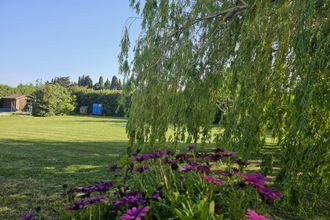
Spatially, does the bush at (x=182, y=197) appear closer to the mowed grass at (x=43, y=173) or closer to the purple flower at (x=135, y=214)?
the purple flower at (x=135, y=214)

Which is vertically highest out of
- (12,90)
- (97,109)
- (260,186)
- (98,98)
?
(12,90)

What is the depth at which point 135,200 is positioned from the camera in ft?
6.62

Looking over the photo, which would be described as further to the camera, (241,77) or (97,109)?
(97,109)

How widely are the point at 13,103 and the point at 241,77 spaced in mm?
40019

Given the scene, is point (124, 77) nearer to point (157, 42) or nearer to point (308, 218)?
point (157, 42)

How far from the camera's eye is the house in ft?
129

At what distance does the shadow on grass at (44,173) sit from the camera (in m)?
4.29

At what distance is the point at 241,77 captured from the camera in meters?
3.66

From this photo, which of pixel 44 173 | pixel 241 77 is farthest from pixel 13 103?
pixel 241 77

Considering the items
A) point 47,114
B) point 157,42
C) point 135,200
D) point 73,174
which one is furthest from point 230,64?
point 47,114

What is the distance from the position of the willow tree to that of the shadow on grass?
1.54 metres

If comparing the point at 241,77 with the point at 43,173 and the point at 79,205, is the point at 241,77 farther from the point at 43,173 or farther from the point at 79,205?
the point at 43,173

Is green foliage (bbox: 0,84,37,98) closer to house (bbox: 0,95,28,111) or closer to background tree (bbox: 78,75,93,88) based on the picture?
house (bbox: 0,95,28,111)

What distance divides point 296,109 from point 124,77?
2.43m
